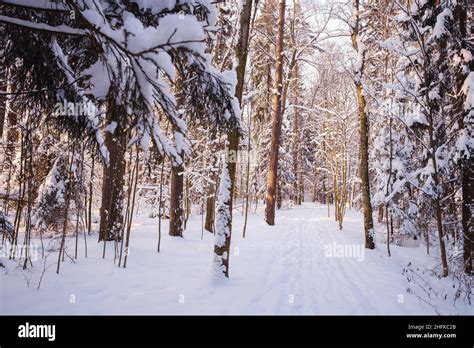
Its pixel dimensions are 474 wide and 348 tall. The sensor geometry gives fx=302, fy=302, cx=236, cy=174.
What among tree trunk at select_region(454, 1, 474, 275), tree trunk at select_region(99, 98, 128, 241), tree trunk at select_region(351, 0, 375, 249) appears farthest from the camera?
tree trunk at select_region(351, 0, 375, 249)

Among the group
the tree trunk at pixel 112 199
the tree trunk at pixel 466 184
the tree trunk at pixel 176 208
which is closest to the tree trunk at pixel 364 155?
the tree trunk at pixel 466 184

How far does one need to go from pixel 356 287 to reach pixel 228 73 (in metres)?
5.23

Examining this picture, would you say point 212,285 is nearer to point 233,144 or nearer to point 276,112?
point 233,144

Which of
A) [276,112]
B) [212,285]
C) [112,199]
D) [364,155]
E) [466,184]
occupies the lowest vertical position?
[212,285]

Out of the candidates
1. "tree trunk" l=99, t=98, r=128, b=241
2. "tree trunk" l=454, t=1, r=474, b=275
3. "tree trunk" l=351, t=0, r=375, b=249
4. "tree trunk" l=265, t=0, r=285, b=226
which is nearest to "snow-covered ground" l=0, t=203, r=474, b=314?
"tree trunk" l=99, t=98, r=128, b=241

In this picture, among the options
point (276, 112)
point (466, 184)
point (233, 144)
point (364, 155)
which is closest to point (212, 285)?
point (233, 144)

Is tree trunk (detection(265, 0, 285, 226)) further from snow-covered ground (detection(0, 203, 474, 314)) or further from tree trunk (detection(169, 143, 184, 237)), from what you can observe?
snow-covered ground (detection(0, 203, 474, 314))

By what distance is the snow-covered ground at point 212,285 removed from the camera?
490 cm

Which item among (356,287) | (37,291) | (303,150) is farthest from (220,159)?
(303,150)

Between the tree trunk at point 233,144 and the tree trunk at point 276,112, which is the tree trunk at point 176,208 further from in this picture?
the tree trunk at point 276,112

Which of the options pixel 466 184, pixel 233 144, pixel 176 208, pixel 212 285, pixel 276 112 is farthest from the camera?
pixel 276 112

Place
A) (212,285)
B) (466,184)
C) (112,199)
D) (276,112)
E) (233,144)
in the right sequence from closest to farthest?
(212,285) < (233,144) < (466,184) < (112,199) < (276,112)

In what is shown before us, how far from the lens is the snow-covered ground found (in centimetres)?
490

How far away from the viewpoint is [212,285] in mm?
6105
